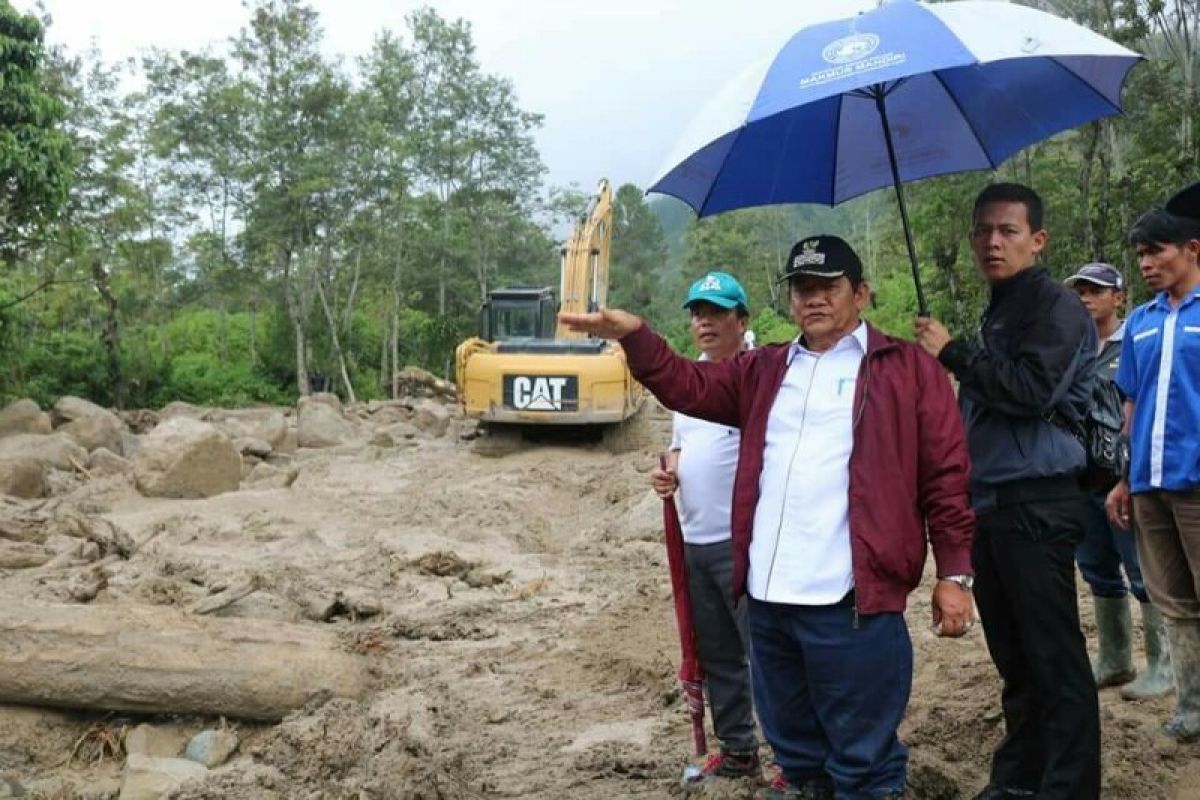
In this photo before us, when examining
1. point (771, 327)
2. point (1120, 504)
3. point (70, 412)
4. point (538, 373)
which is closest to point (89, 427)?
point (70, 412)

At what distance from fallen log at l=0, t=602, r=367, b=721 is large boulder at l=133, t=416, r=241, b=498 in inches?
254

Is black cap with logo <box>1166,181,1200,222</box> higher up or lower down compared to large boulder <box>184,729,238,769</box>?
higher up

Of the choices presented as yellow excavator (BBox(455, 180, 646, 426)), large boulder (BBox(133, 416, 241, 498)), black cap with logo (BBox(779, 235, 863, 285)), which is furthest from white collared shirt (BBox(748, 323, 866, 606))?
yellow excavator (BBox(455, 180, 646, 426))

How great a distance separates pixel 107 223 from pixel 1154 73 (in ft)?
67.5

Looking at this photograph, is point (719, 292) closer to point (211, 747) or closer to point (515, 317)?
point (211, 747)

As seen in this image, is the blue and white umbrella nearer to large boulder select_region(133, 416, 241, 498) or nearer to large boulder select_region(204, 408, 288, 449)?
A: large boulder select_region(133, 416, 241, 498)

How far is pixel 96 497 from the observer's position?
11039 millimetres

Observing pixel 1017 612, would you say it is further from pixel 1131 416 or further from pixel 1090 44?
pixel 1090 44

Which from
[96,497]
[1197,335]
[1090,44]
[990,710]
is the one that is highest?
[1090,44]

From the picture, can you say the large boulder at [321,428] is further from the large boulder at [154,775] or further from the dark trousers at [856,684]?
the dark trousers at [856,684]

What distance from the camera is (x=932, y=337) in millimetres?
2729

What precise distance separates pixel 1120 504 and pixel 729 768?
5.08 feet

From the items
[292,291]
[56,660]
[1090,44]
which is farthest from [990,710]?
[292,291]

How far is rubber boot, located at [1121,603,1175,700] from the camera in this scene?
3885 millimetres
